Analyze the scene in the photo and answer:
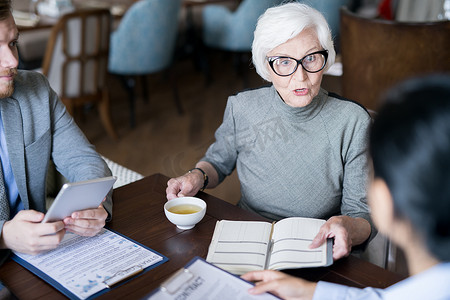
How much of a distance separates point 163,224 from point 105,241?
0.51 ft

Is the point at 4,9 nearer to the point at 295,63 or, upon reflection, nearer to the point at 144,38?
the point at 295,63

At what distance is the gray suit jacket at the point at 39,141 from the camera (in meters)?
1.35

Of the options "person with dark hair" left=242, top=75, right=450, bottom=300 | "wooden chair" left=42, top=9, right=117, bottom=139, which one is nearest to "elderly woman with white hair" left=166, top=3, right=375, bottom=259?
"person with dark hair" left=242, top=75, right=450, bottom=300

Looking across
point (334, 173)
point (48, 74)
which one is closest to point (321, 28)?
point (334, 173)

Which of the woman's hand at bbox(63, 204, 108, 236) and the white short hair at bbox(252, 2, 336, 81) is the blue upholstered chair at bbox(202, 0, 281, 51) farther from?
the woman's hand at bbox(63, 204, 108, 236)

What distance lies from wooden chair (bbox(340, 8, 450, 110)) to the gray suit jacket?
4.53 feet

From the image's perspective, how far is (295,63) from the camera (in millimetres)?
1351

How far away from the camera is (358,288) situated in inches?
37.7

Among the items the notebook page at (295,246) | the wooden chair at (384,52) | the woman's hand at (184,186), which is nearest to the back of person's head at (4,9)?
the woman's hand at (184,186)

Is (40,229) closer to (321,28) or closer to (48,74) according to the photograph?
(321,28)

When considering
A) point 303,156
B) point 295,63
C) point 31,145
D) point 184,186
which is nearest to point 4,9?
point 31,145

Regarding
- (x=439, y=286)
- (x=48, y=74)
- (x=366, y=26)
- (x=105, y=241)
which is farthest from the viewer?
(x=48, y=74)

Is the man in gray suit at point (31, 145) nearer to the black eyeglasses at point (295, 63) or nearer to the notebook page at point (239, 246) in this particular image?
the notebook page at point (239, 246)

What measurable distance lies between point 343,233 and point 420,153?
54 cm
